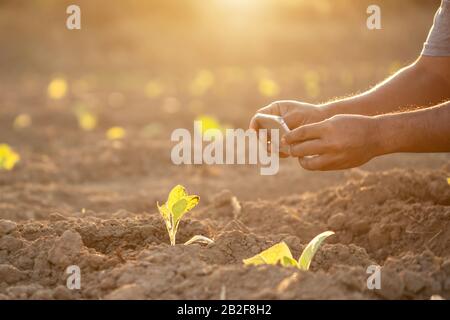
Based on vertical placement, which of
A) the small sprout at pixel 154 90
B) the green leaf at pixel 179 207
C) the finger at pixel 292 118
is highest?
the small sprout at pixel 154 90

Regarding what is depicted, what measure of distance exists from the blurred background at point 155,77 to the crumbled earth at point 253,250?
1452 millimetres

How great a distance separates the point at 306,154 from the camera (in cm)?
263

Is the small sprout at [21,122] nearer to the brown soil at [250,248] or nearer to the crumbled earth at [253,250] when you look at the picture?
the brown soil at [250,248]

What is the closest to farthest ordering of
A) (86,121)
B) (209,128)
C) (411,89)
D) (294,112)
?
(294,112), (411,89), (209,128), (86,121)

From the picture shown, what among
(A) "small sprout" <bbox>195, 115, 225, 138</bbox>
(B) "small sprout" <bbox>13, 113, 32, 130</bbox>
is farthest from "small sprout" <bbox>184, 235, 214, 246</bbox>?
(B) "small sprout" <bbox>13, 113, 32, 130</bbox>

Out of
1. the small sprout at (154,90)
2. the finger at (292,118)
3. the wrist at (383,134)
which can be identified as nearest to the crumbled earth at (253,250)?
the wrist at (383,134)

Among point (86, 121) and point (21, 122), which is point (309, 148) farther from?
point (21, 122)

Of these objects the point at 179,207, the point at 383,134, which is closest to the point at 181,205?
the point at 179,207

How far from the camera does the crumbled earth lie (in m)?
2.12

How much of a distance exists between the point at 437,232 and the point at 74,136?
5.23 meters

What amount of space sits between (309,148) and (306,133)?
0.06 meters

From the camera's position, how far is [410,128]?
2633mm

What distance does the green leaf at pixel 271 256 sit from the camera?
2289 millimetres
